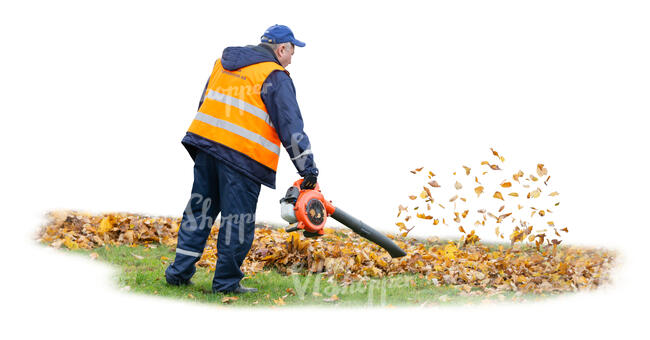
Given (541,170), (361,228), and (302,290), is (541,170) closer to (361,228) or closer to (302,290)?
(361,228)

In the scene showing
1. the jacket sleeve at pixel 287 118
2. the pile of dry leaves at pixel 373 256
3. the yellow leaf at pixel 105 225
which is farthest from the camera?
the yellow leaf at pixel 105 225

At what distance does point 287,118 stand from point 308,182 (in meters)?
0.60

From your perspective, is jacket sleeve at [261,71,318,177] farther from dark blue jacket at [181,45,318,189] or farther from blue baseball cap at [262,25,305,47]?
blue baseball cap at [262,25,305,47]

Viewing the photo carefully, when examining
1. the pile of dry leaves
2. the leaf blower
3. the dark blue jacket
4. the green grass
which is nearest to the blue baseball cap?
the dark blue jacket

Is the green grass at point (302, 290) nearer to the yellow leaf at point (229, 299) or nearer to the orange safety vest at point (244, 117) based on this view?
the yellow leaf at point (229, 299)

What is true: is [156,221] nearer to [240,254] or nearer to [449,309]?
[240,254]

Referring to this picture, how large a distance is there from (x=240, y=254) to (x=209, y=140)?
1.07 meters

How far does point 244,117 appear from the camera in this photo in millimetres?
6055

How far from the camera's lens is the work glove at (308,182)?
6.12 metres

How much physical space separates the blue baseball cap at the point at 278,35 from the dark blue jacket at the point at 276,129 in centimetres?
26

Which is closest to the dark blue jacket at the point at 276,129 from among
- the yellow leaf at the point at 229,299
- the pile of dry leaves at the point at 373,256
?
the yellow leaf at the point at 229,299

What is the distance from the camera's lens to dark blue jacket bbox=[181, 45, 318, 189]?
6000 millimetres

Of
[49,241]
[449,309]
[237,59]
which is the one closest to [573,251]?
[449,309]

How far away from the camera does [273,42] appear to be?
645 cm
